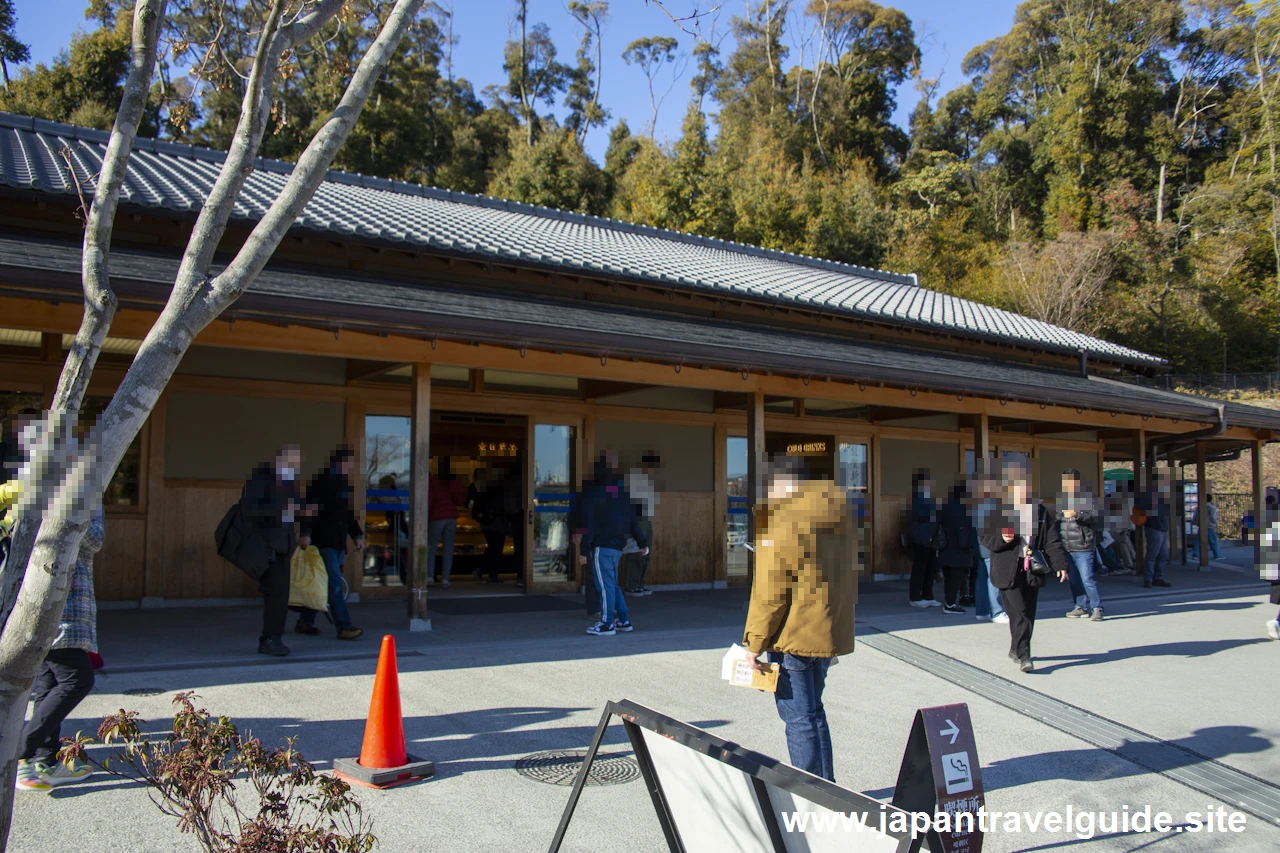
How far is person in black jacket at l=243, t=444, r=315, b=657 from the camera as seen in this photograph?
6.71 meters

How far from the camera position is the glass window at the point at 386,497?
10086 mm

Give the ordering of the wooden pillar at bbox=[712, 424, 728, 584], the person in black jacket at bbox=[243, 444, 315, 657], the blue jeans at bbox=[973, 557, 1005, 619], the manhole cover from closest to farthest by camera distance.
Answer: the manhole cover < the person in black jacket at bbox=[243, 444, 315, 657] < the blue jeans at bbox=[973, 557, 1005, 619] < the wooden pillar at bbox=[712, 424, 728, 584]

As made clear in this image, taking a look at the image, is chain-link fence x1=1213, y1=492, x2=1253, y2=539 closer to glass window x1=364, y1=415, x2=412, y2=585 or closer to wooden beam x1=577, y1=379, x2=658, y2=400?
wooden beam x1=577, y1=379, x2=658, y2=400

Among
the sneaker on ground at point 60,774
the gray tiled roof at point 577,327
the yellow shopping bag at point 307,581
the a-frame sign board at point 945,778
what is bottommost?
the sneaker on ground at point 60,774

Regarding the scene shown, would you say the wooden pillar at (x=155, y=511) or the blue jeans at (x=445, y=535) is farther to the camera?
the blue jeans at (x=445, y=535)

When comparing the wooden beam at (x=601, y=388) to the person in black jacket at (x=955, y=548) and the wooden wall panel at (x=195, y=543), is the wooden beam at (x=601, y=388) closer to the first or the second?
the person in black jacket at (x=955, y=548)

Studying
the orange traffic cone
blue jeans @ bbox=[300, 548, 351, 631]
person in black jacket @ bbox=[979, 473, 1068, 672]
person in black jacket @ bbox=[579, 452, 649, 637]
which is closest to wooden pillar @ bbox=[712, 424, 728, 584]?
person in black jacket @ bbox=[579, 452, 649, 637]

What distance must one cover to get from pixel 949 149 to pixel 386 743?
51716mm

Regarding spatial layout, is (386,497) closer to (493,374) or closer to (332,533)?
(493,374)

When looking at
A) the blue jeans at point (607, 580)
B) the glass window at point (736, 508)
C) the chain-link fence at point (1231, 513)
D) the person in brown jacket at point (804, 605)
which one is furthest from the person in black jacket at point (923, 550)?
the chain-link fence at point (1231, 513)

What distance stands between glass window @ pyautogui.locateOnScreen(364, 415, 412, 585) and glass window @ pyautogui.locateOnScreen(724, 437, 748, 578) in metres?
4.63

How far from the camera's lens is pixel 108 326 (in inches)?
108

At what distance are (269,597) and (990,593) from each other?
741 centimetres

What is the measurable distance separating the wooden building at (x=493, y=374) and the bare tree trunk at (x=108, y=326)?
3.00 m
